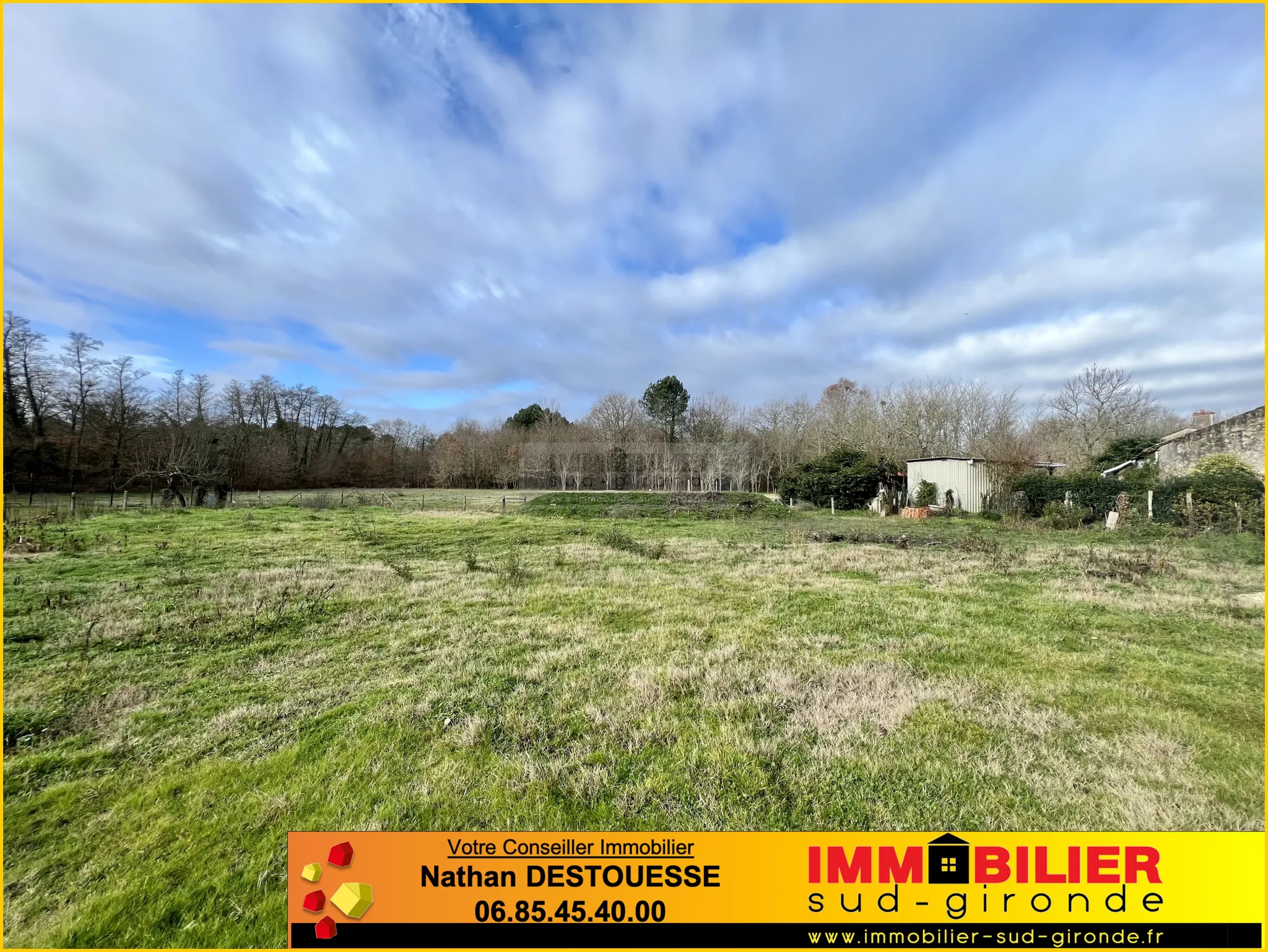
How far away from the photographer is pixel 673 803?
7.94 ft

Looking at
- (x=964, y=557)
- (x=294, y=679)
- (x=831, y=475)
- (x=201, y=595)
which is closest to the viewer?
(x=294, y=679)

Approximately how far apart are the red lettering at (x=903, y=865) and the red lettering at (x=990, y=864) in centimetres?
21

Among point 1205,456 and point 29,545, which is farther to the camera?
point 1205,456

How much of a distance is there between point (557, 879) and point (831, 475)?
23104 mm

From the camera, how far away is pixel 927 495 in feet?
66.6

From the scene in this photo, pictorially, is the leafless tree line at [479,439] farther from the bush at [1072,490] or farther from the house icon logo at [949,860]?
the house icon logo at [949,860]

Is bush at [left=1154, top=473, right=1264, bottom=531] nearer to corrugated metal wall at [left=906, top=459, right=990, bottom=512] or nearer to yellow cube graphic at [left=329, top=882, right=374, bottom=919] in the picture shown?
corrugated metal wall at [left=906, top=459, right=990, bottom=512]

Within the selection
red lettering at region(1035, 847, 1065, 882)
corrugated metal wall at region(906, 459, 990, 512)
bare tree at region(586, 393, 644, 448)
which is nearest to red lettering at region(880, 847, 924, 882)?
red lettering at region(1035, 847, 1065, 882)

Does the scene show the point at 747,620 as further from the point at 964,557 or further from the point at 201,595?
the point at 201,595

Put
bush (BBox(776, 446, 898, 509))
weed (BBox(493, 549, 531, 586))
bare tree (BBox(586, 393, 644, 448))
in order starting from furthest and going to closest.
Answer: bare tree (BBox(586, 393, 644, 448)) → bush (BBox(776, 446, 898, 509)) → weed (BBox(493, 549, 531, 586))

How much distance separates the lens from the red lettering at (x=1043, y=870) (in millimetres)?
1793

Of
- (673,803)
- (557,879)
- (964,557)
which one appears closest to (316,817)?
(557,879)

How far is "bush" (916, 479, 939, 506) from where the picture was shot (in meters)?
20.2

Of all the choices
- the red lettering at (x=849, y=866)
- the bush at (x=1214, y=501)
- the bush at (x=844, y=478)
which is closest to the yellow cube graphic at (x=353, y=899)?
the red lettering at (x=849, y=866)
